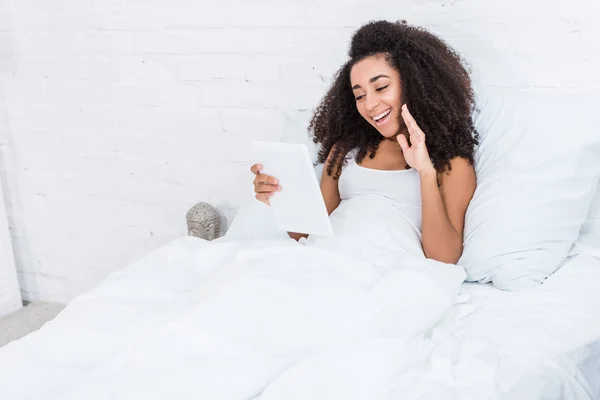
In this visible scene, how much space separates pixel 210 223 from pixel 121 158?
40cm

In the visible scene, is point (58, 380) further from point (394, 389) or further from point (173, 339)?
point (394, 389)

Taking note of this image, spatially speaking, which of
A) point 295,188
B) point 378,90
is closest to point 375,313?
point 295,188

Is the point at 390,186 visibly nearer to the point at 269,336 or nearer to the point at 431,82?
the point at 431,82

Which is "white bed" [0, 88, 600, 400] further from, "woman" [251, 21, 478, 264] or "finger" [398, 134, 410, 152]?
"finger" [398, 134, 410, 152]

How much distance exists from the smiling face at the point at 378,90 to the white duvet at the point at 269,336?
309mm

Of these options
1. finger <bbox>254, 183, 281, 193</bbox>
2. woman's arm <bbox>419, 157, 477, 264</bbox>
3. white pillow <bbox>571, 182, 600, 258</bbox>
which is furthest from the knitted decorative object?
white pillow <bbox>571, 182, 600, 258</bbox>

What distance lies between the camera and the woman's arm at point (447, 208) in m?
1.34

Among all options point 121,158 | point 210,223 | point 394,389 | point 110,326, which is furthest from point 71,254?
point 394,389

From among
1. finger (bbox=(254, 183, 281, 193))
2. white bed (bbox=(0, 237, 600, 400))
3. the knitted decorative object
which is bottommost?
the knitted decorative object

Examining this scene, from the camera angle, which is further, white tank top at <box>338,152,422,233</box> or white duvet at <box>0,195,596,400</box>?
white tank top at <box>338,152,422,233</box>

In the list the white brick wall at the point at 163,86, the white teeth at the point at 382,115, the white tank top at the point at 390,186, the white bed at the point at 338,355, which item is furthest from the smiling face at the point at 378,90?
the white bed at the point at 338,355

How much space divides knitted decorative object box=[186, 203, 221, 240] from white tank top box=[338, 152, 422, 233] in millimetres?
455

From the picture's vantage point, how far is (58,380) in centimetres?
93

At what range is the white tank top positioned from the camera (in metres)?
1.45
